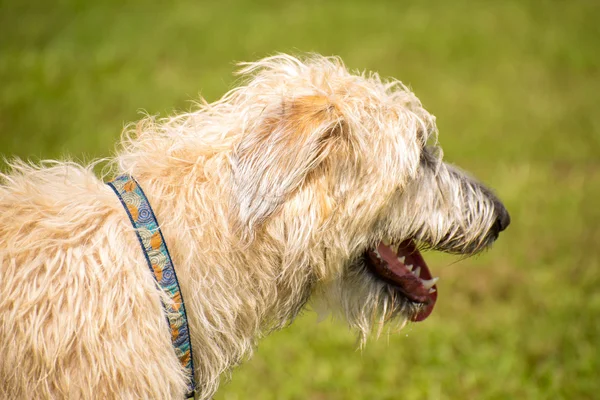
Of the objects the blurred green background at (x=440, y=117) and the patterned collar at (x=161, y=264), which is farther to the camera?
the blurred green background at (x=440, y=117)

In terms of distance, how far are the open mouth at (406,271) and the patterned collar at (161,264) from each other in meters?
0.91

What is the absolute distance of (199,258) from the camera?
253 centimetres

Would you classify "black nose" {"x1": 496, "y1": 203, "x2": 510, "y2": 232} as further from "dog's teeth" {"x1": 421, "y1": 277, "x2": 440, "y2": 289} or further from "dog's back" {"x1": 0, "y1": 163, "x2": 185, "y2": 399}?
"dog's back" {"x1": 0, "y1": 163, "x2": 185, "y2": 399}

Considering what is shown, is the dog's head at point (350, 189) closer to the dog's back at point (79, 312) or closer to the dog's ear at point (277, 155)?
the dog's ear at point (277, 155)

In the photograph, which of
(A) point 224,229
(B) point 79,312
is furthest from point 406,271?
(B) point 79,312

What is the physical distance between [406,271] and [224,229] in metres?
0.98

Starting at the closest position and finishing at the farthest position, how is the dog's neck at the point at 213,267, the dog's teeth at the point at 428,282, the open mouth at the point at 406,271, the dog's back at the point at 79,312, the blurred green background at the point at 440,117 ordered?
the dog's back at the point at 79,312 → the dog's neck at the point at 213,267 → the open mouth at the point at 406,271 → the dog's teeth at the point at 428,282 → the blurred green background at the point at 440,117

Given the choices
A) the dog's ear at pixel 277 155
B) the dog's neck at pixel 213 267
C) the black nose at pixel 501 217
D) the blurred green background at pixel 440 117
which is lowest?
the blurred green background at pixel 440 117

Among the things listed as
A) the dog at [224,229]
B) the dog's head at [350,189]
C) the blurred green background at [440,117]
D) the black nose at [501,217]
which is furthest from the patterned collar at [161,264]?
the black nose at [501,217]

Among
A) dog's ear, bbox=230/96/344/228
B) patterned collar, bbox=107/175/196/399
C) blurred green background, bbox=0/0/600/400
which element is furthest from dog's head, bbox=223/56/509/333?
blurred green background, bbox=0/0/600/400

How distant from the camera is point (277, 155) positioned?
8.09ft

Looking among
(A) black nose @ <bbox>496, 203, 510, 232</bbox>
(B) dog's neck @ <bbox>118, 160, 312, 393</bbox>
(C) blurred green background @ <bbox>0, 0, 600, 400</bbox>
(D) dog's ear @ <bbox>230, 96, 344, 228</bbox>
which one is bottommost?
(C) blurred green background @ <bbox>0, 0, 600, 400</bbox>

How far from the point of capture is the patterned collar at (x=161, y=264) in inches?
95.0

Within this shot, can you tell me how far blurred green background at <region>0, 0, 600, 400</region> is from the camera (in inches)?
195
